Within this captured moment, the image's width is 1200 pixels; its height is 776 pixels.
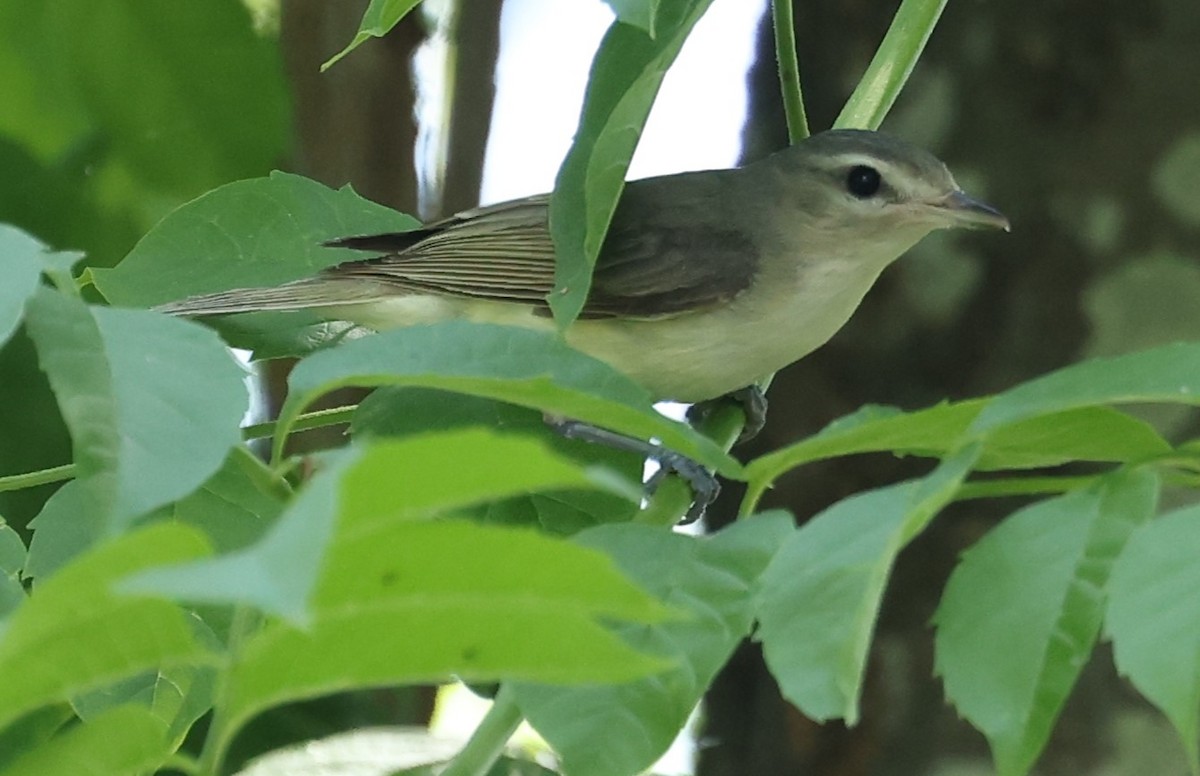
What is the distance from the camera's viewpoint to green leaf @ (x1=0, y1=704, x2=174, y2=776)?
799mm

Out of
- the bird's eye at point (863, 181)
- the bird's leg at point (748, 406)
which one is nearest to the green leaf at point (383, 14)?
the bird's leg at point (748, 406)

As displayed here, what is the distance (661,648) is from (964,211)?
57.4 inches

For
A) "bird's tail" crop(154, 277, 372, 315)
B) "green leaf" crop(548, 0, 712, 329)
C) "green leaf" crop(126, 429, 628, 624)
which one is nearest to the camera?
"green leaf" crop(126, 429, 628, 624)

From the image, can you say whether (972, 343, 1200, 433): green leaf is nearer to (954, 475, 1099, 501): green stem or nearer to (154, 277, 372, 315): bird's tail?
(954, 475, 1099, 501): green stem

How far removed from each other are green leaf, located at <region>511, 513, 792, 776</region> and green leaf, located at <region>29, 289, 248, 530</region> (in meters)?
0.26

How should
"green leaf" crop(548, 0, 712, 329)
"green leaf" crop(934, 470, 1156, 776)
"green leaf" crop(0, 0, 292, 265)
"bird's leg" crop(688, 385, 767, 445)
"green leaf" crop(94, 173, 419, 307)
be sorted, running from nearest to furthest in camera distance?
"green leaf" crop(934, 470, 1156, 776) → "green leaf" crop(548, 0, 712, 329) → "green leaf" crop(94, 173, 419, 307) → "bird's leg" crop(688, 385, 767, 445) → "green leaf" crop(0, 0, 292, 265)

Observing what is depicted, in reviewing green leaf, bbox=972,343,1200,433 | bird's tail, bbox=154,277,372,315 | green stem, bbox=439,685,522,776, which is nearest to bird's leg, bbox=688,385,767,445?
bird's tail, bbox=154,277,372,315

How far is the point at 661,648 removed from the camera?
3.05 ft

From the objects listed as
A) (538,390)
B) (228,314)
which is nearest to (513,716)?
(538,390)

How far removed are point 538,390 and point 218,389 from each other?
0.59ft

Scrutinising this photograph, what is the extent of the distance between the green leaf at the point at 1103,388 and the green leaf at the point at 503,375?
0.18m

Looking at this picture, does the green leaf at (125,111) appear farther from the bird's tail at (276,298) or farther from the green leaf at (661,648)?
the green leaf at (661,648)

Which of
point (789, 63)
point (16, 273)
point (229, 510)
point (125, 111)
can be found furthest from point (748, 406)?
point (16, 273)

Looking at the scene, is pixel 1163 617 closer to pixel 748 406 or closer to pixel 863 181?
pixel 748 406
